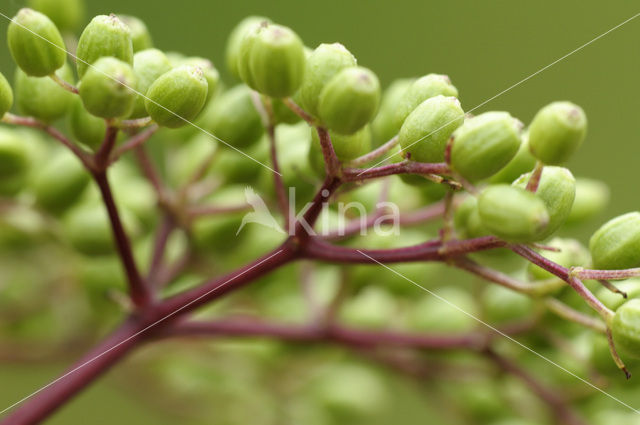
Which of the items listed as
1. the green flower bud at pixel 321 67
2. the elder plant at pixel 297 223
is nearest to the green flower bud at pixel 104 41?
the elder plant at pixel 297 223

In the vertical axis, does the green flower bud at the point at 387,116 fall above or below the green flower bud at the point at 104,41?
below

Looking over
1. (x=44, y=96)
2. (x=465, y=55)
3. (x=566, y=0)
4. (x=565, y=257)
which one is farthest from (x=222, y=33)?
(x=565, y=257)

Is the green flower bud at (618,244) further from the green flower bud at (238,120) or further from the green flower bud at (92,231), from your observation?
the green flower bud at (92,231)

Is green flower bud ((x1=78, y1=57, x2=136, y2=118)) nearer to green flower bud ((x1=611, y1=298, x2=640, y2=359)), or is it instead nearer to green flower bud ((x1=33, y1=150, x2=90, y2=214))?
green flower bud ((x1=33, y1=150, x2=90, y2=214))

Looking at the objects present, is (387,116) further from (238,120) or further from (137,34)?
(137,34)

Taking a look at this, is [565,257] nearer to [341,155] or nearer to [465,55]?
[341,155]
